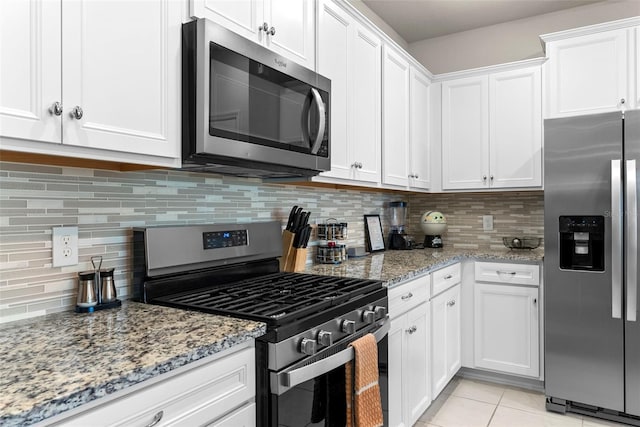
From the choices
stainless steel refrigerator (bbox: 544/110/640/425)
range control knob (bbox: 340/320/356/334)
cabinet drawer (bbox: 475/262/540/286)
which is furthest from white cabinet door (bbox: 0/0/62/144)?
cabinet drawer (bbox: 475/262/540/286)

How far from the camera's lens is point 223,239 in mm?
1779

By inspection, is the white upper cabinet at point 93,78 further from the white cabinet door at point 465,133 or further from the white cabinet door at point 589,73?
the white cabinet door at point 589,73

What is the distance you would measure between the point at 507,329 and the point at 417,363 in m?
0.99

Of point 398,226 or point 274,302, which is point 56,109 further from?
point 398,226

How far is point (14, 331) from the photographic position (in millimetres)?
1111

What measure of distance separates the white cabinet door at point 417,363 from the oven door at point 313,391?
56cm

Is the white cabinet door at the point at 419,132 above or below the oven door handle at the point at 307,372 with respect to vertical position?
above

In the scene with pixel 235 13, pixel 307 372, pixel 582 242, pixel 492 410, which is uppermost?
pixel 235 13

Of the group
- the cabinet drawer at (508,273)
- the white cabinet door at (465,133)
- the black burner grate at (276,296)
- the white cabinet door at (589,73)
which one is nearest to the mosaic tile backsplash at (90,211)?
the black burner grate at (276,296)

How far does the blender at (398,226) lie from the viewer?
3301mm

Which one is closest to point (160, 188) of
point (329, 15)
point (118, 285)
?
point (118, 285)

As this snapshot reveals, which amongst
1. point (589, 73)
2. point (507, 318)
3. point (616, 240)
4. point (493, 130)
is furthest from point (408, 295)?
point (589, 73)

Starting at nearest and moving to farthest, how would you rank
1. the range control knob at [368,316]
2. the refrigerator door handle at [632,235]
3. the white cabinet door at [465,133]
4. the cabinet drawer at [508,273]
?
1. the range control knob at [368,316]
2. the refrigerator door handle at [632,235]
3. the cabinet drawer at [508,273]
4. the white cabinet door at [465,133]

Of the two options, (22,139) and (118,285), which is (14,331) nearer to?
(118,285)
